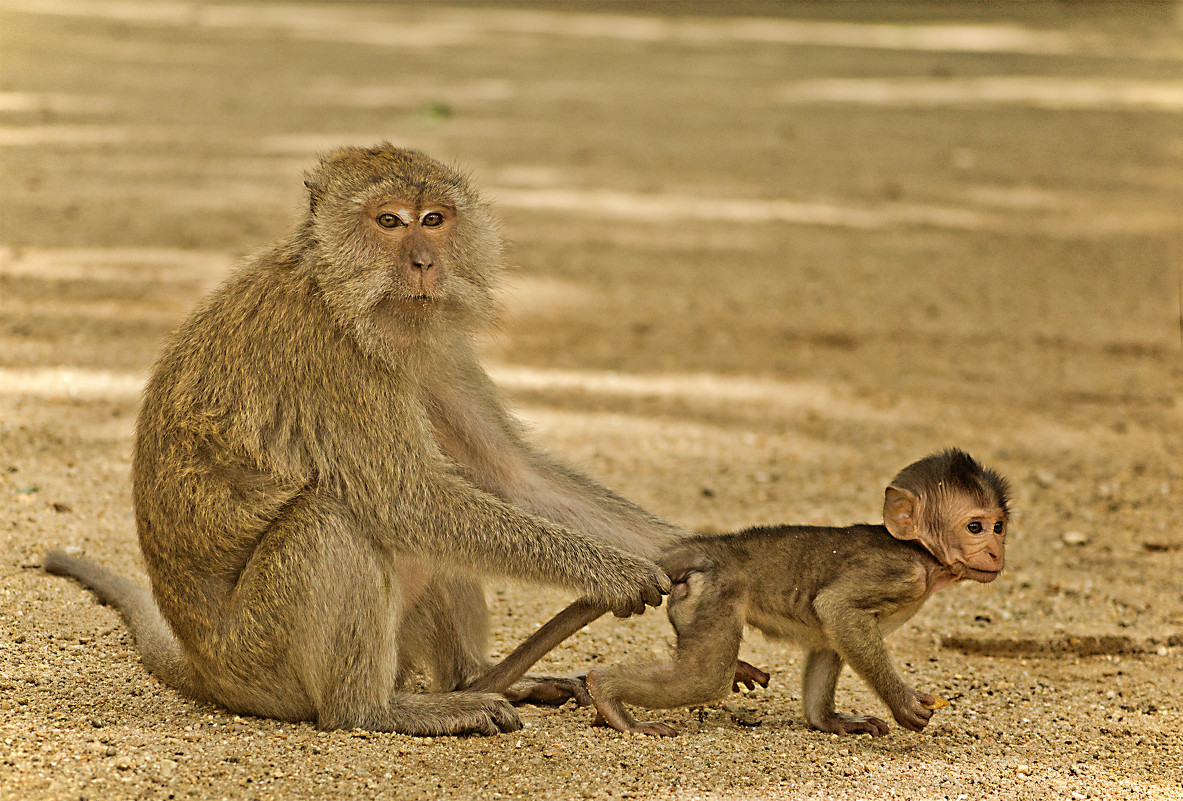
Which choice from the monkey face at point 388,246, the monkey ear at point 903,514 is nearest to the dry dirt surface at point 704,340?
the monkey ear at point 903,514

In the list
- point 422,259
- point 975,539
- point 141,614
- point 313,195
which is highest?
point 313,195

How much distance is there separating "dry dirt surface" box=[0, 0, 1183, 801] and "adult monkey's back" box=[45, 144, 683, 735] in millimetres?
220

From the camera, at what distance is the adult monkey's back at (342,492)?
399 centimetres

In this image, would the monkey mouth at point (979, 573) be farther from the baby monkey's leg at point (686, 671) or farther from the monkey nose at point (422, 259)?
the monkey nose at point (422, 259)

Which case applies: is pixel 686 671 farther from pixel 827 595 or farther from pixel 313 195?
pixel 313 195

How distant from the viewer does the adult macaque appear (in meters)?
4.02

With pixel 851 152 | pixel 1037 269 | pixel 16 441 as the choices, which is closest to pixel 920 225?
pixel 1037 269

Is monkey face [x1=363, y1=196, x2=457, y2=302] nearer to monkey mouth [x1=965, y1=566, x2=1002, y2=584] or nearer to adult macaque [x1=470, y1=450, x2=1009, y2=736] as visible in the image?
adult macaque [x1=470, y1=450, x2=1009, y2=736]

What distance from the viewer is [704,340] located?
29.1 feet

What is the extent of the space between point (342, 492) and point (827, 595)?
1522 millimetres

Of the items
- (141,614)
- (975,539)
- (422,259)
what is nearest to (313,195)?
(422,259)

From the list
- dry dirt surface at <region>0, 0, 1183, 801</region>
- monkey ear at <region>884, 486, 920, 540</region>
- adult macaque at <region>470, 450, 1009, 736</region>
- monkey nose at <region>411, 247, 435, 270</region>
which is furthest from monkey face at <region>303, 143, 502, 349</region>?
monkey ear at <region>884, 486, 920, 540</region>

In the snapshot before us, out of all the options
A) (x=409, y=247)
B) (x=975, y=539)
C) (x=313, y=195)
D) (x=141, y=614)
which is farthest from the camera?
(x=141, y=614)

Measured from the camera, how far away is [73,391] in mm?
7156
